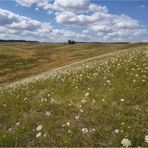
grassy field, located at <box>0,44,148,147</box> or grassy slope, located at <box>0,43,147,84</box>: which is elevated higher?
grassy field, located at <box>0,44,148,147</box>

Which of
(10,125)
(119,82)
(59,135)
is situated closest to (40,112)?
(10,125)

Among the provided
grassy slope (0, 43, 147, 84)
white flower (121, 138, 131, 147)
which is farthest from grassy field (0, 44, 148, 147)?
grassy slope (0, 43, 147, 84)

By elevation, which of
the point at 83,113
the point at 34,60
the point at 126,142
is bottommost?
the point at 34,60

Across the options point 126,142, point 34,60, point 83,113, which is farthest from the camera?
point 34,60

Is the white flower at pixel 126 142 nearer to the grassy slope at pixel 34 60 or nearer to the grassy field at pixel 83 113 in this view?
the grassy field at pixel 83 113

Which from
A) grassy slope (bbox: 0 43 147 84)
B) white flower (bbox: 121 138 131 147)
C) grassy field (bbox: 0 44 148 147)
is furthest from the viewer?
grassy slope (bbox: 0 43 147 84)

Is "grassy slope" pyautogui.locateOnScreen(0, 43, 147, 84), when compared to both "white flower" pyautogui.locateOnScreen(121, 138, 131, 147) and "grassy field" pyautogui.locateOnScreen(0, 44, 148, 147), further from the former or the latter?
"white flower" pyautogui.locateOnScreen(121, 138, 131, 147)

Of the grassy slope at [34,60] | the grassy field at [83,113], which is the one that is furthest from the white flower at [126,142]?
the grassy slope at [34,60]

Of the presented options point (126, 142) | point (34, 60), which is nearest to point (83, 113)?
point (126, 142)

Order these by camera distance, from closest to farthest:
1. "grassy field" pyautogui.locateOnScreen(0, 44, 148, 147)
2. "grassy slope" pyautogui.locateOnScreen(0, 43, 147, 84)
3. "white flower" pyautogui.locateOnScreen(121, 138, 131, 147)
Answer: "white flower" pyautogui.locateOnScreen(121, 138, 131, 147), "grassy field" pyautogui.locateOnScreen(0, 44, 148, 147), "grassy slope" pyautogui.locateOnScreen(0, 43, 147, 84)

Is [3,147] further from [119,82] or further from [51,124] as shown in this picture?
[119,82]

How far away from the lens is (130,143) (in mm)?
8297

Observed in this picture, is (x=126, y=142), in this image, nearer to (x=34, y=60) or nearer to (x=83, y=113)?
(x=83, y=113)

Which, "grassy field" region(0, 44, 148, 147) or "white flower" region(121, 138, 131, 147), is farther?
"grassy field" region(0, 44, 148, 147)
